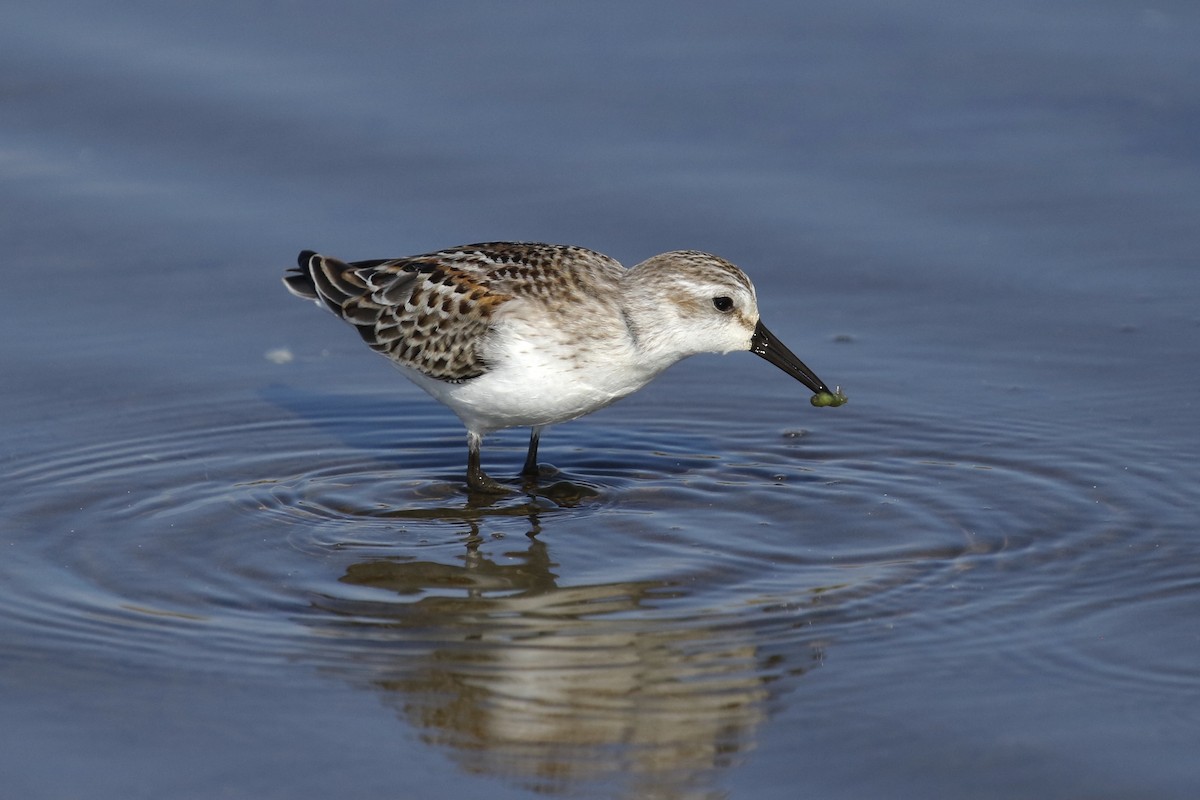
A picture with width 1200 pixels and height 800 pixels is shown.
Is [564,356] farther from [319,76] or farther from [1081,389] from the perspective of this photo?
[319,76]

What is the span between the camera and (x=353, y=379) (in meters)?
10.4

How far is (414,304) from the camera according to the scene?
30.3ft

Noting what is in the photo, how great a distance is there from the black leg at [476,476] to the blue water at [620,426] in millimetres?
151

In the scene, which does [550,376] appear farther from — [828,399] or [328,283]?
[328,283]

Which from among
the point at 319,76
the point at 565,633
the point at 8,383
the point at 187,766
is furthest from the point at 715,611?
the point at 319,76

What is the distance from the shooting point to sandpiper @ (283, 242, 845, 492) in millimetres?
8516

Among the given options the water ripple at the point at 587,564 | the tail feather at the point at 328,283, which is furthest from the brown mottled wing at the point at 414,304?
the water ripple at the point at 587,564

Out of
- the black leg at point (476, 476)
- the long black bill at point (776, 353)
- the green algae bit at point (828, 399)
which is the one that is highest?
the long black bill at point (776, 353)

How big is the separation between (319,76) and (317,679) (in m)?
7.16

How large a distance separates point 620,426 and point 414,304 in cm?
141

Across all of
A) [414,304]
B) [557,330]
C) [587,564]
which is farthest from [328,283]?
[587,564]

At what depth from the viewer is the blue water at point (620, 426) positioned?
6.09 metres

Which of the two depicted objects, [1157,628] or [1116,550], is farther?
[1116,550]

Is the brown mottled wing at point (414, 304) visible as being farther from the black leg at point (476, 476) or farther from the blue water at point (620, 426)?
the blue water at point (620, 426)
